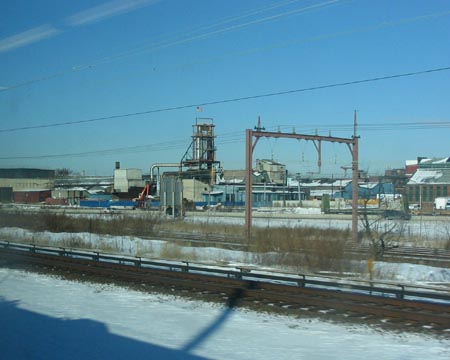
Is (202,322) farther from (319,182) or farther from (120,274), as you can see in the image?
(319,182)

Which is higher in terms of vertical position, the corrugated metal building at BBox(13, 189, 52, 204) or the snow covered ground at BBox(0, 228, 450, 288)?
the corrugated metal building at BBox(13, 189, 52, 204)

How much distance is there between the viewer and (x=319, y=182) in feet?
364

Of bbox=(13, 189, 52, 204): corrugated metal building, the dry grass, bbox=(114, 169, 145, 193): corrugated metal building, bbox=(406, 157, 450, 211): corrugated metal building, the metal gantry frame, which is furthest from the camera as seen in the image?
bbox=(114, 169, 145, 193): corrugated metal building

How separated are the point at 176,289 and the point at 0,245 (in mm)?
14419

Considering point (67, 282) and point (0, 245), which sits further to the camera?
point (0, 245)

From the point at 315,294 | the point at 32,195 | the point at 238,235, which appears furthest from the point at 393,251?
the point at 32,195

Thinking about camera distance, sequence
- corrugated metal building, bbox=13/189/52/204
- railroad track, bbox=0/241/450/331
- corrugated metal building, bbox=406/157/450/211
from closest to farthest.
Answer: railroad track, bbox=0/241/450/331, corrugated metal building, bbox=406/157/450/211, corrugated metal building, bbox=13/189/52/204

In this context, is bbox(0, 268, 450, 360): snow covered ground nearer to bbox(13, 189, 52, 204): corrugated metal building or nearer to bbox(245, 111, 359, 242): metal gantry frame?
bbox(245, 111, 359, 242): metal gantry frame

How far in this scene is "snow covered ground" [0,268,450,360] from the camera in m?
7.50

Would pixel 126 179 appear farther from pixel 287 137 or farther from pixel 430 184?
pixel 287 137

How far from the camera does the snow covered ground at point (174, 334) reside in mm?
7504

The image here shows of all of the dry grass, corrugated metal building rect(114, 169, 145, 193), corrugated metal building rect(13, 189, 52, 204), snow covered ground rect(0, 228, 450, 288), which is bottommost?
snow covered ground rect(0, 228, 450, 288)

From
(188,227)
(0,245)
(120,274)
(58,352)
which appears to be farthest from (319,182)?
(58,352)

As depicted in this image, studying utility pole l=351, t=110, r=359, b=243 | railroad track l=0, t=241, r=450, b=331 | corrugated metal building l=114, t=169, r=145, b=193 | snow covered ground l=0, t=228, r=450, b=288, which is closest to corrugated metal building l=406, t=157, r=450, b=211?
corrugated metal building l=114, t=169, r=145, b=193
